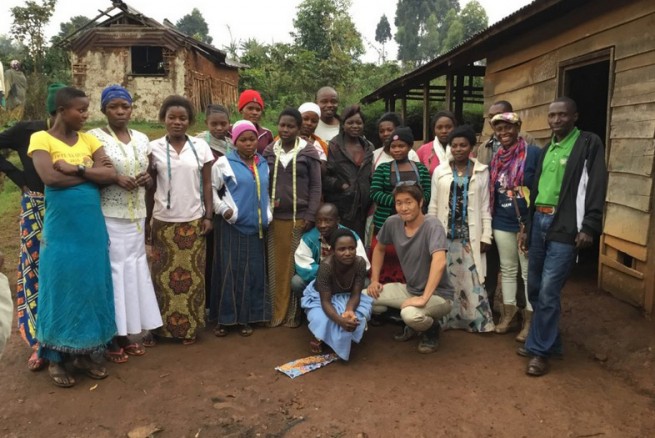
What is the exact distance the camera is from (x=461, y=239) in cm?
414

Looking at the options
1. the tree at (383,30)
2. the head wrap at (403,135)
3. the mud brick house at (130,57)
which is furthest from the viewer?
the tree at (383,30)

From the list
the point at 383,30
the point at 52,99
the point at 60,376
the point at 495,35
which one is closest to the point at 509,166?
the point at 495,35

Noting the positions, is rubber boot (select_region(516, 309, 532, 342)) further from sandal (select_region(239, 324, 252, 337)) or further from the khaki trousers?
sandal (select_region(239, 324, 252, 337))

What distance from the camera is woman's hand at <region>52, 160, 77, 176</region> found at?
3088 mm

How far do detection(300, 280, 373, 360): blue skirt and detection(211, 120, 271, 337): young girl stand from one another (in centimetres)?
55

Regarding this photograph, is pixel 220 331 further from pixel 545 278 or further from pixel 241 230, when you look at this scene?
pixel 545 278

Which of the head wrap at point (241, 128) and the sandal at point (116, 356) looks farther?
the head wrap at point (241, 128)

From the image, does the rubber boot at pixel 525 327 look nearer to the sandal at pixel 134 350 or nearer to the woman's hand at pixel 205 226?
the woman's hand at pixel 205 226

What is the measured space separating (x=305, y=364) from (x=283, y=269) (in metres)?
0.96

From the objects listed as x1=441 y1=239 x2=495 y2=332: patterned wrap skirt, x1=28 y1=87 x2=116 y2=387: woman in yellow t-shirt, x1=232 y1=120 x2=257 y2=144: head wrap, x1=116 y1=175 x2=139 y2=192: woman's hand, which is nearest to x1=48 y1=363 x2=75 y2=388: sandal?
x1=28 y1=87 x2=116 y2=387: woman in yellow t-shirt

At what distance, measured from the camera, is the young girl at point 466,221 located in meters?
4.05

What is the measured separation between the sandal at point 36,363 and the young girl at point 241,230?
1262 millimetres

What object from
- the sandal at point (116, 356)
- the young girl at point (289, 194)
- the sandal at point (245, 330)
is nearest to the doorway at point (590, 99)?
the young girl at point (289, 194)

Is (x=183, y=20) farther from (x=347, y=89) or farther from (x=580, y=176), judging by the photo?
(x=580, y=176)
